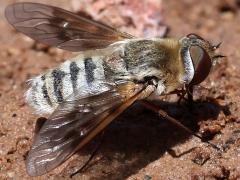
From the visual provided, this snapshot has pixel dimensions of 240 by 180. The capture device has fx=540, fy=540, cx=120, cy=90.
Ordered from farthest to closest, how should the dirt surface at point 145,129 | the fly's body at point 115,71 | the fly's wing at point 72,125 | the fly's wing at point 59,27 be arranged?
the fly's wing at point 59,27, the dirt surface at point 145,129, the fly's body at point 115,71, the fly's wing at point 72,125

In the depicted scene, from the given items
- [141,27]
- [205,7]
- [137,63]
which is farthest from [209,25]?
[137,63]

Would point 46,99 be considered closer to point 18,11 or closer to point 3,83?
point 18,11

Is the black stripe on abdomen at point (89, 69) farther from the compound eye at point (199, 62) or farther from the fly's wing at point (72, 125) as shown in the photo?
the compound eye at point (199, 62)

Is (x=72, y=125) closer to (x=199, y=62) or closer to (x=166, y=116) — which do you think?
(x=166, y=116)

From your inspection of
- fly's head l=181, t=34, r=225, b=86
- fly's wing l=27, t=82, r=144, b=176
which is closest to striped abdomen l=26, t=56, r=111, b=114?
fly's wing l=27, t=82, r=144, b=176

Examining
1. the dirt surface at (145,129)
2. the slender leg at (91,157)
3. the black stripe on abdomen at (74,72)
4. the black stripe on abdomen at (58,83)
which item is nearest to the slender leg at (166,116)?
the dirt surface at (145,129)

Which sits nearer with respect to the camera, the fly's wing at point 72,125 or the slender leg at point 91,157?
the fly's wing at point 72,125

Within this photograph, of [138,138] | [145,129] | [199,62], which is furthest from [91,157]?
[199,62]
